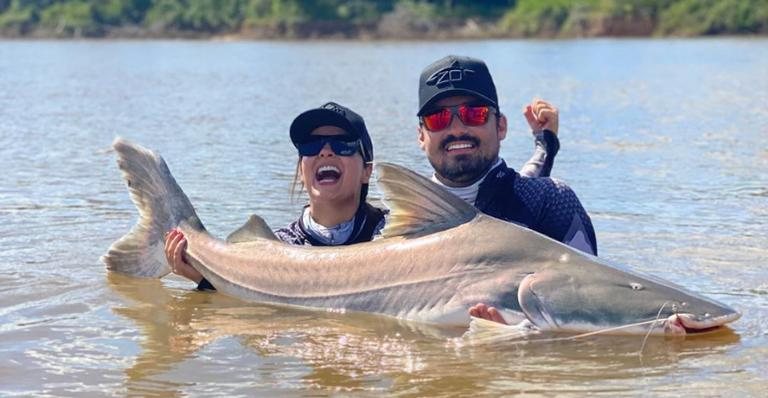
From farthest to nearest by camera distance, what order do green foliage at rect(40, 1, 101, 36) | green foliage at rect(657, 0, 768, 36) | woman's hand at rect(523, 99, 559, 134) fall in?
green foliage at rect(40, 1, 101, 36) < green foliage at rect(657, 0, 768, 36) < woman's hand at rect(523, 99, 559, 134)

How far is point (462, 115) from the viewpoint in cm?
735

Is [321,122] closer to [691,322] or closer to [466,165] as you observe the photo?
[466,165]

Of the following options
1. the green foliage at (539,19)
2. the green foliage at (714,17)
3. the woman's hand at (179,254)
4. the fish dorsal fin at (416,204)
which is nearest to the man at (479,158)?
the fish dorsal fin at (416,204)

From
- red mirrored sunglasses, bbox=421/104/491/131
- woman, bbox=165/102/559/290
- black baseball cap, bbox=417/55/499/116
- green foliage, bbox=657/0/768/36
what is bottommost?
green foliage, bbox=657/0/768/36

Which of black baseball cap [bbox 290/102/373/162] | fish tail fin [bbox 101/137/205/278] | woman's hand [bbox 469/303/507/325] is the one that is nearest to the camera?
woman's hand [bbox 469/303/507/325]

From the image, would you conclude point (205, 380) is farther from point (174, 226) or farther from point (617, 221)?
point (617, 221)

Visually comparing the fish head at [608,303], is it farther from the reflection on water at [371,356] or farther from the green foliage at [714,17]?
the green foliage at [714,17]

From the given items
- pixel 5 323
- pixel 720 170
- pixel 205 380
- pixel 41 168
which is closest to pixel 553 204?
pixel 205 380

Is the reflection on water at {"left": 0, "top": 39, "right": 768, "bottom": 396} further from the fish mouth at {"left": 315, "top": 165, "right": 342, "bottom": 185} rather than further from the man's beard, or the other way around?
the man's beard

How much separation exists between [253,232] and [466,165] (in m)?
1.48

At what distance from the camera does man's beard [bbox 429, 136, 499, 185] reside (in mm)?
7377

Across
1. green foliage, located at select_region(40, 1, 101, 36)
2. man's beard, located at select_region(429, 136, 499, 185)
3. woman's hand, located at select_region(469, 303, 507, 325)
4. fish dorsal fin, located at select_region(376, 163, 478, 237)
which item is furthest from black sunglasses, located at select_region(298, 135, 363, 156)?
green foliage, located at select_region(40, 1, 101, 36)

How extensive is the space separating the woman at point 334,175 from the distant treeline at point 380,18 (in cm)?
7532

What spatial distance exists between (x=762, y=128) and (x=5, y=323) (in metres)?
15.4
